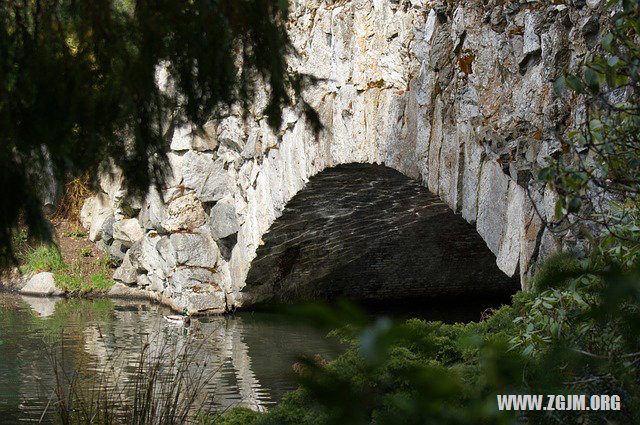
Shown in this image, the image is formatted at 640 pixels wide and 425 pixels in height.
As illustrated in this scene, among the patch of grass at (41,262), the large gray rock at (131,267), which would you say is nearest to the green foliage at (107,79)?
the large gray rock at (131,267)

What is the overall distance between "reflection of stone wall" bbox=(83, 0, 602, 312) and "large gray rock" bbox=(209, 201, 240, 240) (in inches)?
0.4

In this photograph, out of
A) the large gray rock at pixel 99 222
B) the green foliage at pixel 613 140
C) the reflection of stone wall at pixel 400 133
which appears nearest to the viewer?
the green foliage at pixel 613 140

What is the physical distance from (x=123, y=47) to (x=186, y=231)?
7.38 m

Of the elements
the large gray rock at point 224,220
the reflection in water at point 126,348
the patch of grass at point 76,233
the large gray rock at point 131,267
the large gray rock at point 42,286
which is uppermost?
the patch of grass at point 76,233

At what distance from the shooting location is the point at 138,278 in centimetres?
1111

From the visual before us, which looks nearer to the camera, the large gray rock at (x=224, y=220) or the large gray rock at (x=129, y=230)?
the large gray rock at (x=224, y=220)

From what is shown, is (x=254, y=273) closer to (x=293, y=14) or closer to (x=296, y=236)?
(x=296, y=236)

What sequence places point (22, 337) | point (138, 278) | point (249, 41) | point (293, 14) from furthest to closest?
1. point (138, 278)
2. point (22, 337)
3. point (293, 14)
4. point (249, 41)

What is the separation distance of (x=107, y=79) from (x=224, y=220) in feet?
22.4

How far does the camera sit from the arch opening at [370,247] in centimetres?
754

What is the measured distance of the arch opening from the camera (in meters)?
7.54

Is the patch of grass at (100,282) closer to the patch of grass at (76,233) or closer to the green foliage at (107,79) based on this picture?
the patch of grass at (76,233)

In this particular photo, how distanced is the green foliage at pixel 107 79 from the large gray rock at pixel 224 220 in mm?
6422

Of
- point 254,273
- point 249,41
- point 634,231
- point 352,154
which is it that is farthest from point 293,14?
point 634,231
